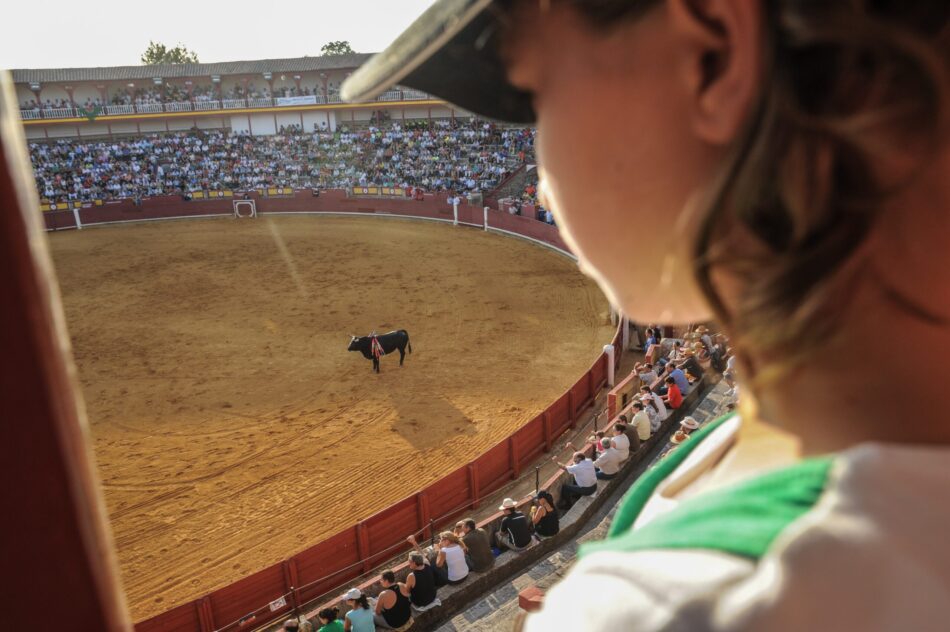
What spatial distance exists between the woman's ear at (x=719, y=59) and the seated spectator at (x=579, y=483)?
771cm

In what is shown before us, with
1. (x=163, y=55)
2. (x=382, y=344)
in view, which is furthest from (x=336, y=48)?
(x=382, y=344)

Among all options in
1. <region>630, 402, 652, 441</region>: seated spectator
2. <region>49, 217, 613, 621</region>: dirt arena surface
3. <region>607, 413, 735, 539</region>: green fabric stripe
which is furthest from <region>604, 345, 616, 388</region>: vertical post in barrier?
<region>607, 413, 735, 539</region>: green fabric stripe

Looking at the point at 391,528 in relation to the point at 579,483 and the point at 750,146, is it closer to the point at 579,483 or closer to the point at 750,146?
the point at 579,483

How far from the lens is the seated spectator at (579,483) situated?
7957mm

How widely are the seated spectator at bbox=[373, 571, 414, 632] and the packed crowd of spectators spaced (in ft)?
89.0

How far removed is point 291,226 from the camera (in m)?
27.5

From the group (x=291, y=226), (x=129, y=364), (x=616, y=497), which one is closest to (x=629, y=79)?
(x=616, y=497)

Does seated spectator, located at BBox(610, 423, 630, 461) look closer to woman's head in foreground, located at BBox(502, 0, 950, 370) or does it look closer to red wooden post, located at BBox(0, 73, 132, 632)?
woman's head in foreground, located at BBox(502, 0, 950, 370)

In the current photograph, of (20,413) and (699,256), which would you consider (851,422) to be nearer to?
(699,256)

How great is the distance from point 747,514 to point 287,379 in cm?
1299

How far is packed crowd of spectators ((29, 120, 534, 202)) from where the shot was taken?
1357 inches

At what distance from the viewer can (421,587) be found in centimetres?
642

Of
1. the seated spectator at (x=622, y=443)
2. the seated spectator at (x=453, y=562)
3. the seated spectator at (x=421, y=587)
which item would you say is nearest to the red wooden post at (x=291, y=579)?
the seated spectator at (x=421, y=587)

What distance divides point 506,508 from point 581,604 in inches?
280
